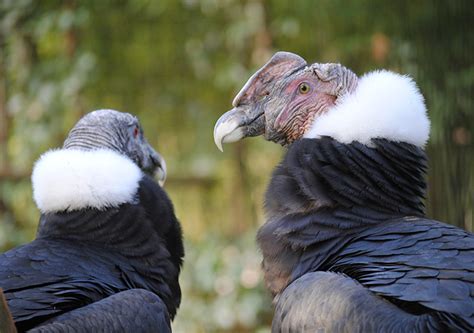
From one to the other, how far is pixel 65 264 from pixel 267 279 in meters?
1.00

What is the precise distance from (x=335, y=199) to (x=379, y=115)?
439mm

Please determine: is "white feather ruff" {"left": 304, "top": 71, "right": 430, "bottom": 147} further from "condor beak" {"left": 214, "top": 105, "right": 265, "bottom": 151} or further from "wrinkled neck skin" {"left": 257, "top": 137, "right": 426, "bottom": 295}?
"condor beak" {"left": 214, "top": 105, "right": 265, "bottom": 151}

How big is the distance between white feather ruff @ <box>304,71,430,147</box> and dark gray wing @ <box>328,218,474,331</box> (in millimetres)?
420

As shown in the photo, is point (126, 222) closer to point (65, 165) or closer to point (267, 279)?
point (65, 165)

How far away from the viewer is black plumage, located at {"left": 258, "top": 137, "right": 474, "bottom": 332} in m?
3.04

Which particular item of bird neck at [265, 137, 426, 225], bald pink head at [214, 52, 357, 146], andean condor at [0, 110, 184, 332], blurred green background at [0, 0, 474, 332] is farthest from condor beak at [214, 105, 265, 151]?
blurred green background at [0, 0, 474, 332]

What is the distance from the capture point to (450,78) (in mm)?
6496

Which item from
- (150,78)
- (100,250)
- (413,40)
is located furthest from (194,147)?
(100,250)

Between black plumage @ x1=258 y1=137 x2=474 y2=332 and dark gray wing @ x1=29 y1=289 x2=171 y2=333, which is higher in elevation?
black plumage @ x1=258 y1=137 x2=474 y2=332

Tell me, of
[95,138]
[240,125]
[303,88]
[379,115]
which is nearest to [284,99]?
[303,88]

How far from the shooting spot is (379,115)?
3648 millimetres

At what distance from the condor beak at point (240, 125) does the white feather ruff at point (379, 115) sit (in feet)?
1.30

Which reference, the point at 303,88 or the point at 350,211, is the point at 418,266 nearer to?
the point at 350,211

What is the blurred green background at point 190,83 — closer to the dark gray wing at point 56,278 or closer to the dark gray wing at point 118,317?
the dark gray wing at point 56,278
